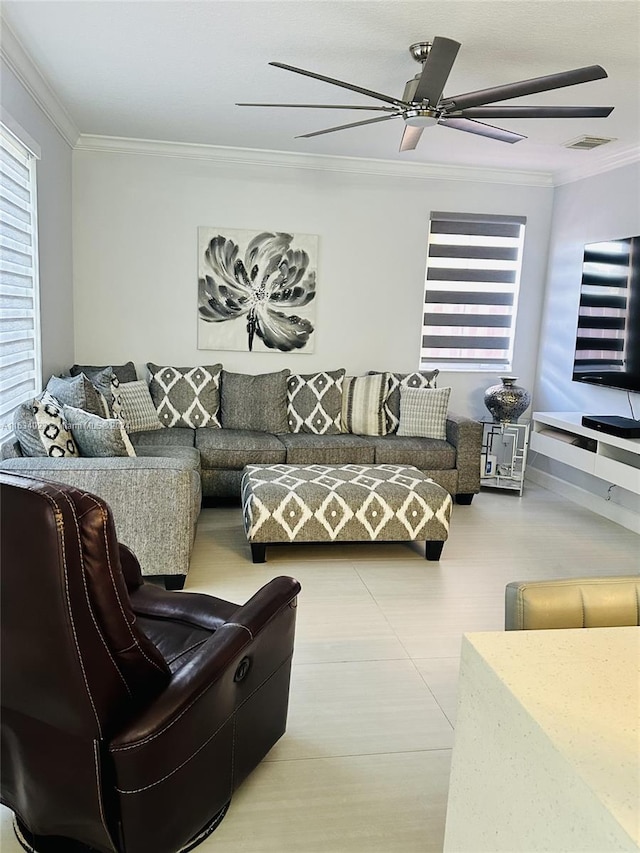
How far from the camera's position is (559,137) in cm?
441

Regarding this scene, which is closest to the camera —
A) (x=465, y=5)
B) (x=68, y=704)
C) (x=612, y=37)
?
(x=68, y=704)

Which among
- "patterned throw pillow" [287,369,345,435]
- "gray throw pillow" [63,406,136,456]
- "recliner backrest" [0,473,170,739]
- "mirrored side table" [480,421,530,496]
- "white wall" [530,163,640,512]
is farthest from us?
"mirrored side table" [480,421,530,496]

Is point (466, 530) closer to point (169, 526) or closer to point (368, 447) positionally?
point (368, 447)

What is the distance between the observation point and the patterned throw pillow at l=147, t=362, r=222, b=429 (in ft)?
16.5

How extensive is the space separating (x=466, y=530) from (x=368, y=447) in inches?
36.4

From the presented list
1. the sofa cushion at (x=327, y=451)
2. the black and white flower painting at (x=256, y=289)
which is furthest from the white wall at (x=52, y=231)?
the sofa cushion at (x=327, y=451)

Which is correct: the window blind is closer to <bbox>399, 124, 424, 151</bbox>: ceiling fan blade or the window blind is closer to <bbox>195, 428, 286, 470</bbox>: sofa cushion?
<bbox>399, 124, 424, 151</bbox>: ceiling fan blade

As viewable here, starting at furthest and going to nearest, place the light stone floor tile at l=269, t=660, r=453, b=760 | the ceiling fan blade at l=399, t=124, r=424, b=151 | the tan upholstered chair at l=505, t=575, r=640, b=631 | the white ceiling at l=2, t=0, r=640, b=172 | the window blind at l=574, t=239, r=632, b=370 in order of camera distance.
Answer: the window blind at l=574, t=239, r=632, b=370 → the ceiling fan blade at l=399, t=124, r=424, b=151 → the white ceiling at l=2, t=0, r=640, b=172 → the light stone floor tile at l=269, t=660, r=453, b=760 → the tan upholstered chair at l=505, t=575, r=640, b=631

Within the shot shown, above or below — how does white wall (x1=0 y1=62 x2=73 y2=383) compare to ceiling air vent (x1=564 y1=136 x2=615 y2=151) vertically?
below

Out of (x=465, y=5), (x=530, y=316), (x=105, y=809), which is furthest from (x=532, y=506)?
(x=105, y=809)

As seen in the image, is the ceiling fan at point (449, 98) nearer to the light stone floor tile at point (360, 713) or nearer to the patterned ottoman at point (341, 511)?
the patterned ottoman at point (341, 511)

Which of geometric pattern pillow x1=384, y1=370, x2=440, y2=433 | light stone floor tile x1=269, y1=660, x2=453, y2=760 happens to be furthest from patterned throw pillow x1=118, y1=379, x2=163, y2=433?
light stone floor tile x1=269, y1=660, x2=453, y2=760

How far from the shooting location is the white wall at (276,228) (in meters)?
5.18

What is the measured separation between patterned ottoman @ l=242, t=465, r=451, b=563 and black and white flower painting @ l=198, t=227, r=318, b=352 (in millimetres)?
1938
